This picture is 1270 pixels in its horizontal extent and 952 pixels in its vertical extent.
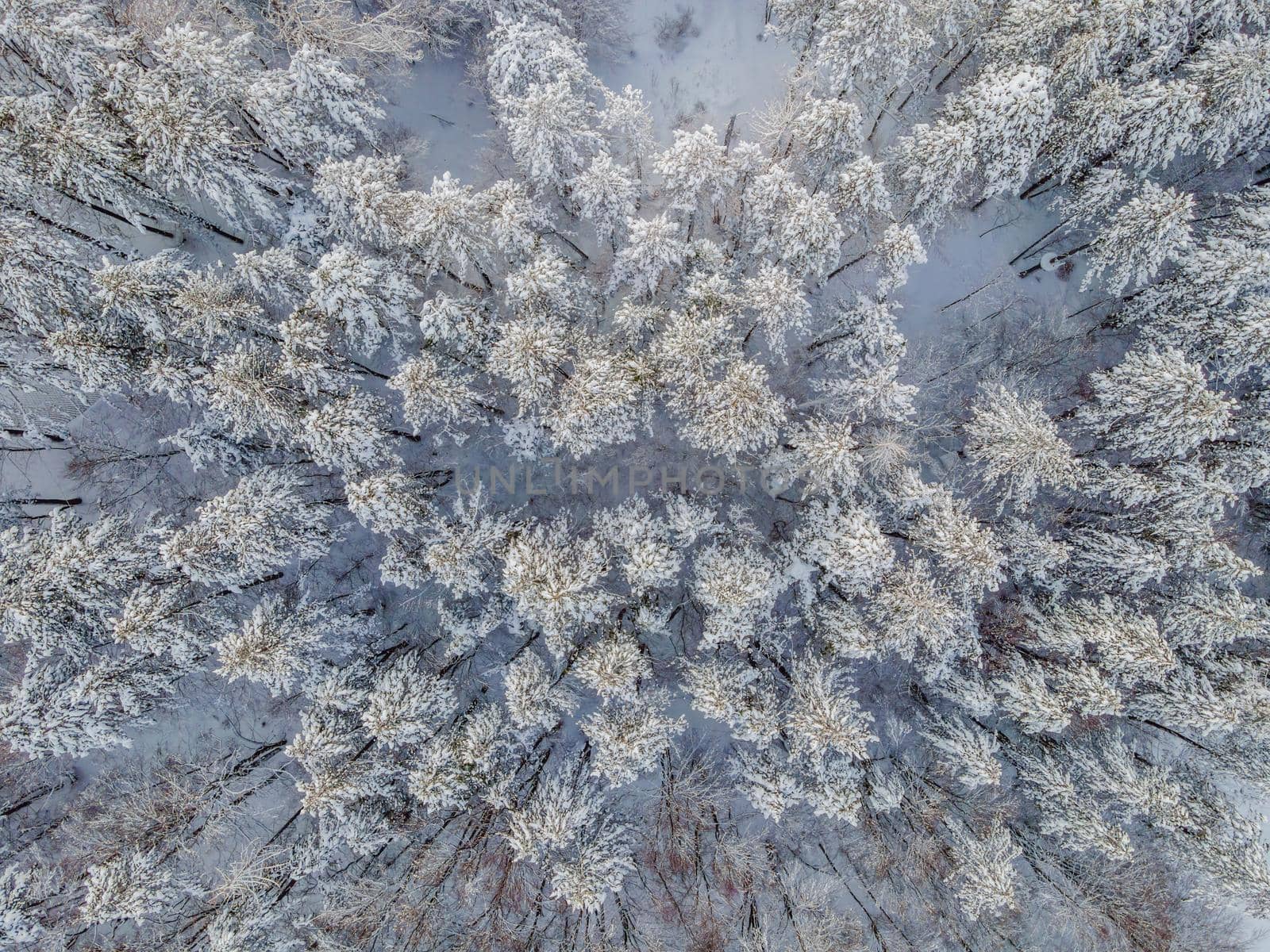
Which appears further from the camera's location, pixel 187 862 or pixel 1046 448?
pixel 187 862

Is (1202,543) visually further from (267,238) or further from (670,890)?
(267,238)

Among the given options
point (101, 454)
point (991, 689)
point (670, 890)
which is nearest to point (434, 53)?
point (101, 454)

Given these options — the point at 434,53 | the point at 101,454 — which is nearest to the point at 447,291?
the point at 434,53

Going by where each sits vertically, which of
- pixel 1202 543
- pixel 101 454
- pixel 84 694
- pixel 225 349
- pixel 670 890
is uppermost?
pixel 225 349

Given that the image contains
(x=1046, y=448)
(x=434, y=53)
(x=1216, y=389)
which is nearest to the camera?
(x=1046, y=448)

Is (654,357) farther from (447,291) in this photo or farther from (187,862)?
(187,862)

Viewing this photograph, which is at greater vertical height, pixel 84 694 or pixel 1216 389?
pixel 84 694

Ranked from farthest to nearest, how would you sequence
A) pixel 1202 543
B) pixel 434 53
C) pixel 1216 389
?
1. pixel 434 53
2. pixel 1216 389
3. pixel 1202 543
